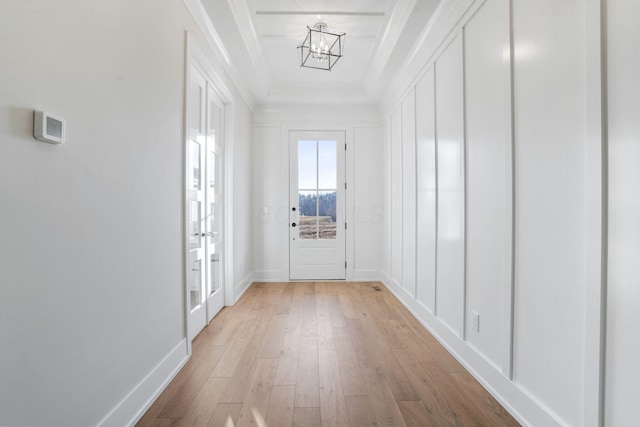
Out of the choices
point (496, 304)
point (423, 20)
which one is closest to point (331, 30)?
point (423, 20)

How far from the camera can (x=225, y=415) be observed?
5.26 feet

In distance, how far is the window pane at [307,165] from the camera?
457 cm

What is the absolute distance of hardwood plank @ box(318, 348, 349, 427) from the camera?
5.16 feet

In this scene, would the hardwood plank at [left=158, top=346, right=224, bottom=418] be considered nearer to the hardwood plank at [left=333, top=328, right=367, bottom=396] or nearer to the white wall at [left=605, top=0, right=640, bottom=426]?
the hardwood plank at [left=333, top=328, right=367, bottom=396]

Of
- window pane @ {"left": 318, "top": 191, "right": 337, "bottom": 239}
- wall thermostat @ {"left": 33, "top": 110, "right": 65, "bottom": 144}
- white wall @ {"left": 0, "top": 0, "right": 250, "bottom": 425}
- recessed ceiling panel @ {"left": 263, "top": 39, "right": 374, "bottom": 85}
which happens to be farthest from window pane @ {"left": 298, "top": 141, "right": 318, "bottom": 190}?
wall thermostat @ {"left": 33, "top": 110, "right": 65, "bottom": 144}

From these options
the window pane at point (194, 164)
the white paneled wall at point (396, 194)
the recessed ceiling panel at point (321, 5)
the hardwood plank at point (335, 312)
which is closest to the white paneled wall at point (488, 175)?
the recessed ceiling panel at point (321, 5)

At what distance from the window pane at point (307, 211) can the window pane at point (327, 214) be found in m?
0.07

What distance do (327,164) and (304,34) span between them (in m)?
1.88

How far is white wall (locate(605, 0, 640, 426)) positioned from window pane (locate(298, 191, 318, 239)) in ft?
12.0

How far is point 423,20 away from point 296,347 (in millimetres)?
2801

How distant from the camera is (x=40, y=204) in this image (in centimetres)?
104

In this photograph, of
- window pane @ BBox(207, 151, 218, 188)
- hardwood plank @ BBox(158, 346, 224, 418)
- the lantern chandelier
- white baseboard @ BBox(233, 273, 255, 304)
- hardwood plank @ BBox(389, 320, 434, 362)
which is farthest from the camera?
white baseboard @ BBox(233, 273, 255, 304)

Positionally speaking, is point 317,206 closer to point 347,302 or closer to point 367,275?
point 367,275

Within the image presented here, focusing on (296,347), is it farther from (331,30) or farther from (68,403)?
(331,30)
